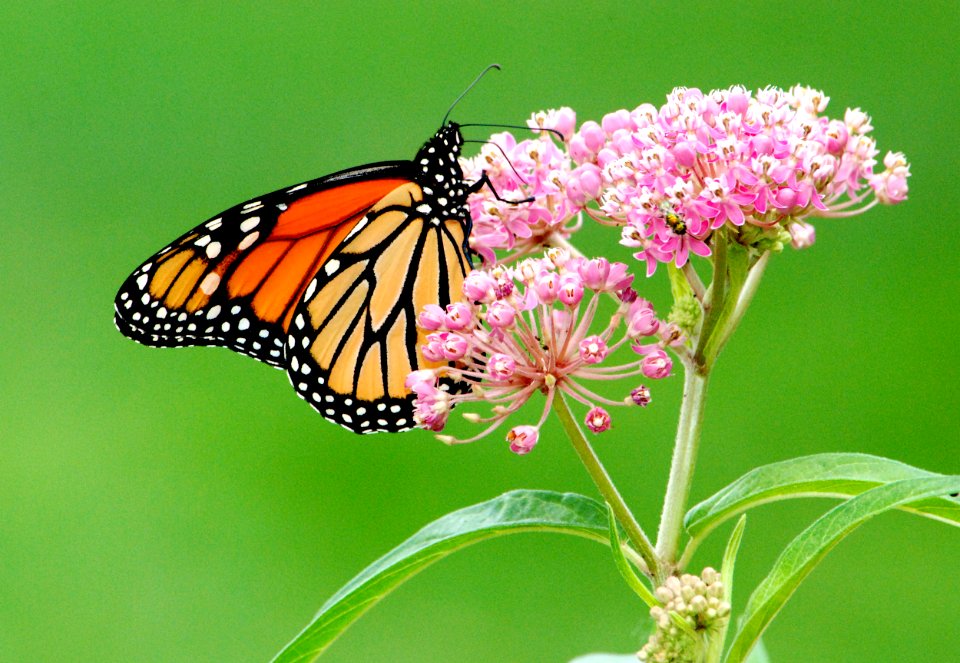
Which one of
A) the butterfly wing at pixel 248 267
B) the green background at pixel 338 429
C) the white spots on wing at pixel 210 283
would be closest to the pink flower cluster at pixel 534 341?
the butterfly wing at pixel 248 267

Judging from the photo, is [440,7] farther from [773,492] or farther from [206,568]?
Result: [773,492]

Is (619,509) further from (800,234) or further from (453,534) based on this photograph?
(800,234)

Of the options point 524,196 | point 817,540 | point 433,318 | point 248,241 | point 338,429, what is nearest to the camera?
point 817,540

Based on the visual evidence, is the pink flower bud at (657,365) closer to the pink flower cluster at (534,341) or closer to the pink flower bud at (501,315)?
the pink flower cluster at (534,341)

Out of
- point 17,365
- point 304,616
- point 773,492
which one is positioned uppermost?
point 17,365

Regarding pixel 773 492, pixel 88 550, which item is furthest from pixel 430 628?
pixel 773 492

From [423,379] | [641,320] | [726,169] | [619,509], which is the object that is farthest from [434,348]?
[726,169]
